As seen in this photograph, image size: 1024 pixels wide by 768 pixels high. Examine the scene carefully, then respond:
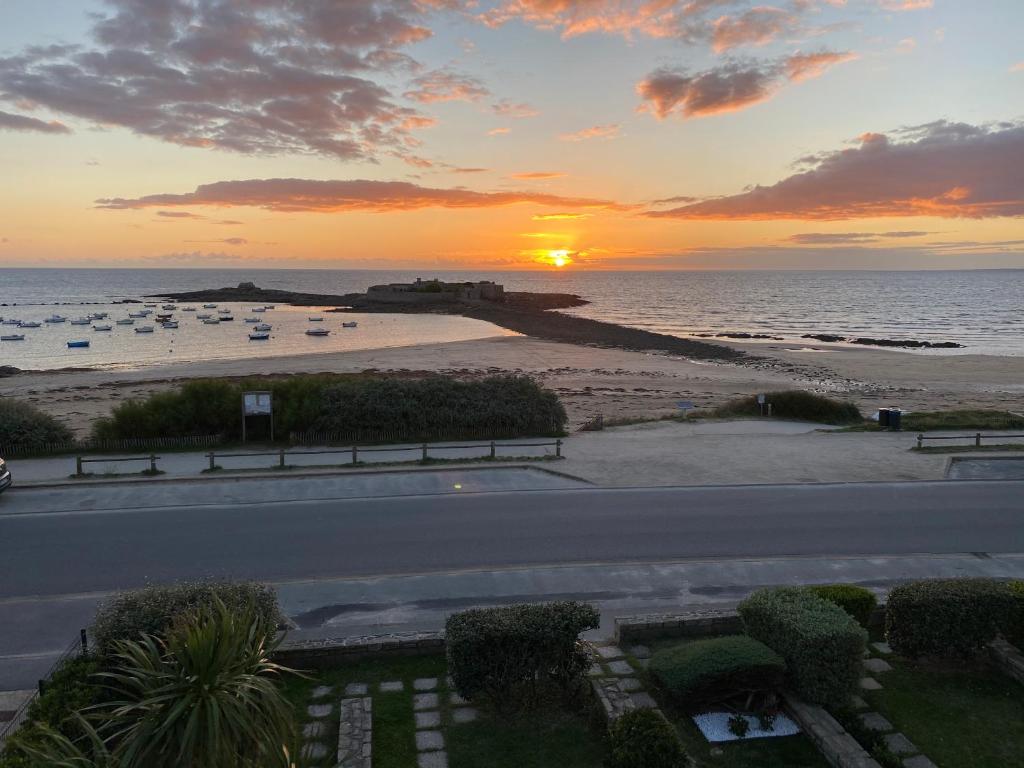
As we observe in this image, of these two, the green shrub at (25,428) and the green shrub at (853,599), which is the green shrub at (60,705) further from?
the green shrub at (25,428)

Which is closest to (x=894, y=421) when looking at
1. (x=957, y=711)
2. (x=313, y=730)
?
(x=957, y=711)

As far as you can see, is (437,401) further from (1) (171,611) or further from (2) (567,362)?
(2) (567,362)

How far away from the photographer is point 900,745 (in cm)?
738

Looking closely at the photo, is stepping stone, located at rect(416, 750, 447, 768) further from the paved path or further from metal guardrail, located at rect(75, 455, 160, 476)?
metal guardrail, located at rect(75, 455, 160, 476)

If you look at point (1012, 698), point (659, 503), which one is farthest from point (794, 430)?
point (1012, 698)

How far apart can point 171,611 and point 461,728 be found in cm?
342

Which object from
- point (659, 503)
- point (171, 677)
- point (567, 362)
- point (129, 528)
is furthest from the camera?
point (567, 362)

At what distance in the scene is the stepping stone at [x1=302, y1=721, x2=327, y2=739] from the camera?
24.5ft

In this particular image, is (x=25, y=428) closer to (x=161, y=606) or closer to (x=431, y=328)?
(x=161, y=606)

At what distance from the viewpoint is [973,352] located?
71812 mm

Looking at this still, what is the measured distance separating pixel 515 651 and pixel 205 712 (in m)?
3.52

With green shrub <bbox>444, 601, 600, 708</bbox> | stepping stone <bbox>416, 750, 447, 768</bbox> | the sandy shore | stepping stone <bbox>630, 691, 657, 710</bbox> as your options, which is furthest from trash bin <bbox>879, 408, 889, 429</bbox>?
stepping stone <bbox>416, 750, 447, 768</bbox>

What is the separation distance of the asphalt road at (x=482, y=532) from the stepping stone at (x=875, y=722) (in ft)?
17.6

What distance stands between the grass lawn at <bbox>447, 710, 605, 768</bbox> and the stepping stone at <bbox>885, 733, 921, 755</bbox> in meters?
2.86
